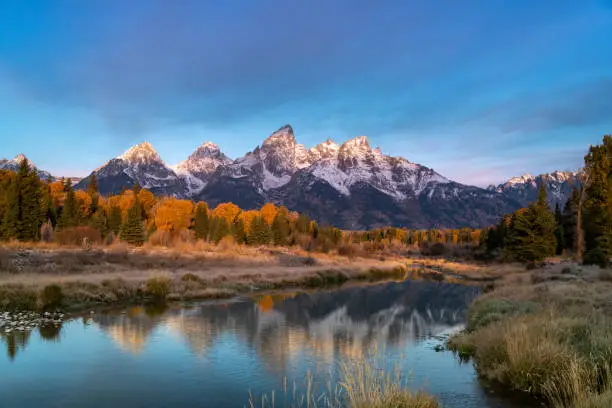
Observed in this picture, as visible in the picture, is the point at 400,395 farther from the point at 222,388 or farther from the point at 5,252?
the point at 5,252

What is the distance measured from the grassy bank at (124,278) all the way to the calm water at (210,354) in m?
3.97

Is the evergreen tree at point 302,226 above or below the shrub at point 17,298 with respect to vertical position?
above

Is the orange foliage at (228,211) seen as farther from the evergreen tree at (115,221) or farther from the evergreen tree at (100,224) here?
the evergreen tree at (100,224)

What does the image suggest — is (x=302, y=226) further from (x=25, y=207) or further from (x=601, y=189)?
(x=601, y=189)

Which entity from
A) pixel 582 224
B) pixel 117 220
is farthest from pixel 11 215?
pixel 582 224

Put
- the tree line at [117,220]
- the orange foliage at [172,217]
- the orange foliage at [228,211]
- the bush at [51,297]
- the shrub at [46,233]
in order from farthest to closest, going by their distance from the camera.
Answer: the orange foliage at [228,211] < the orange foliage at [172,217] < the shrub at [46,233] < the tree line at [117,220] < the bush at [51,297]

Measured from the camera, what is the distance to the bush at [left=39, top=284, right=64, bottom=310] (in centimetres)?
3039

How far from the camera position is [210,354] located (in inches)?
824

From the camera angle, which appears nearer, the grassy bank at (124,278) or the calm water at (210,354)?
the calm water at (210,354)

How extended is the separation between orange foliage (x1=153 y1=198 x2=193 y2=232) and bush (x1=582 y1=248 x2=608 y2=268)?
96.9 meters

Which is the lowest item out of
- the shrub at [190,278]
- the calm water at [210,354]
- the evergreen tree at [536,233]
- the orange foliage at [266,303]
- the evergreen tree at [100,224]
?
the orange foliage at [266,303]

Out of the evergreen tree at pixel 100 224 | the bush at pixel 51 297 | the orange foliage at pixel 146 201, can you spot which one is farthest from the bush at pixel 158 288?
the orange foliage at pixel 146 201

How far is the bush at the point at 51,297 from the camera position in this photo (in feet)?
99.7

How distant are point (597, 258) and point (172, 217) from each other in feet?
339
